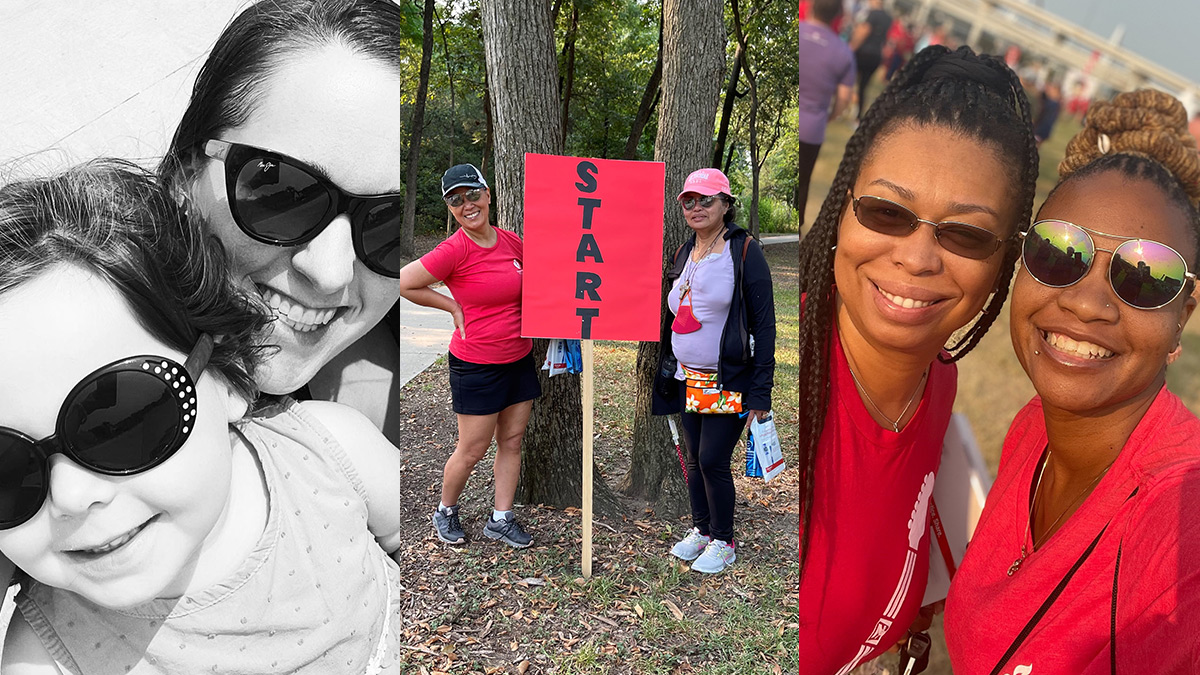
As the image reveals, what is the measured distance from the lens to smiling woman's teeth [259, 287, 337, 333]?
1994 millimetres

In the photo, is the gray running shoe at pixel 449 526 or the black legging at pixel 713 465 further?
the gray running shoe at pixel 449 526

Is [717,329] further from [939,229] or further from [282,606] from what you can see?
[282,606]

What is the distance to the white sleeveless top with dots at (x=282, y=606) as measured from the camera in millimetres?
1912

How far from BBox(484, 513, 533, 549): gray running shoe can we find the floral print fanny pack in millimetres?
1114

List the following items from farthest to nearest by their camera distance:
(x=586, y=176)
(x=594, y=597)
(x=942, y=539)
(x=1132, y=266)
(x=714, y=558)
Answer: (x=714, y=558) < (x=594, y=597) < (x=586, y=176) < (x=942, y=539) < (x=1132, y=266)

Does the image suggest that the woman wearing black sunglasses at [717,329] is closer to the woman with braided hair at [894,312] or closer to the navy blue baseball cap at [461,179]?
the navy blue baseball cap at [461,179]

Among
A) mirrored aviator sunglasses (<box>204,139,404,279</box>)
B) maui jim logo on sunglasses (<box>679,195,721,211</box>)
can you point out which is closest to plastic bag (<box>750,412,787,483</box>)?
maui jim logo on sunglasses (<box>679,195,721,211</box>)

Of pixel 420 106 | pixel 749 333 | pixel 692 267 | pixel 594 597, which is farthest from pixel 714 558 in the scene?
pixel 420 106

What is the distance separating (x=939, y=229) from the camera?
1461mm

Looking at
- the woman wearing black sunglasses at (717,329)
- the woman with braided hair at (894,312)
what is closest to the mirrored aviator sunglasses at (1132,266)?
the woman with braided hair at (894,312)

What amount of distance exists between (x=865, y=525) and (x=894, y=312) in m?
0.54

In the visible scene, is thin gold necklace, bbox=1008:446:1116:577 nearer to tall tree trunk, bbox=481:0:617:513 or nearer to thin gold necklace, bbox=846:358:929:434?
thin gold necklace, bbox=846:358:929:434

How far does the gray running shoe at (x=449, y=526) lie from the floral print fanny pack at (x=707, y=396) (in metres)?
1.33

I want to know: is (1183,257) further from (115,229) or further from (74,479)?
(74,479)
